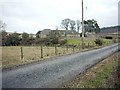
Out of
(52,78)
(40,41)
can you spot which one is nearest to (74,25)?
(40,41)

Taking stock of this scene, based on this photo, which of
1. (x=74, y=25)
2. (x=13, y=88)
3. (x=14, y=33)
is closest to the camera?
(x=13, y=88)

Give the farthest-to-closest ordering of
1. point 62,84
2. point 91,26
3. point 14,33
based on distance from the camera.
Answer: point 91,26 → point 14,33 → point 62,84

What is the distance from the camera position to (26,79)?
11.9m

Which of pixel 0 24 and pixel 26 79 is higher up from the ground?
pixel 0 24

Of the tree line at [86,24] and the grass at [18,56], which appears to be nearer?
the grass at [18,56]

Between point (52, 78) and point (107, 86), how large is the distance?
324 cm

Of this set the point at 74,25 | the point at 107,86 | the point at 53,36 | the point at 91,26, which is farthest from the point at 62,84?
the point at 74,25

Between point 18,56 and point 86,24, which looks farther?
point 86,24

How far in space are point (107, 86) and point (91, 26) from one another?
152 meters

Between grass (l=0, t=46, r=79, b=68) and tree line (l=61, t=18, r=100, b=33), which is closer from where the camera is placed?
grass (l=0, t=46, r=79, b=68)

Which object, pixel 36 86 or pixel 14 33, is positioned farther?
pixel 14 33

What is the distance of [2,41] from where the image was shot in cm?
6059

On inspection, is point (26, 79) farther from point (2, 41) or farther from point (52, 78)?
point (2, 41)

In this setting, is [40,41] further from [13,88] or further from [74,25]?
[74,25]
